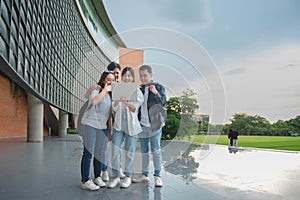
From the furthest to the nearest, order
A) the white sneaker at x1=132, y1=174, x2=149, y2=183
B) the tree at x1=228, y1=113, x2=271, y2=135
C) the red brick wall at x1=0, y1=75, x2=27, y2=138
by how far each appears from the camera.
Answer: the red brick wall at x1=0, y1=75, x2=27, y2=138 → the tree at x1=228, y1=113, x2=271, y2=135 → the white sneaker at x1=132, y1=174, x2=149, y2=183

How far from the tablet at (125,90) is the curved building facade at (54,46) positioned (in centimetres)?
25

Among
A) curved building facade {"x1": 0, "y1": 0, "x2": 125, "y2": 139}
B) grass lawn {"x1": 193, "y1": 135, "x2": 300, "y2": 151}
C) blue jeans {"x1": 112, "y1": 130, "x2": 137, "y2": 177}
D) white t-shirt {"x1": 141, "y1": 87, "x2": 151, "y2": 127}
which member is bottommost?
grass lawn {"x1": 193, "y1": 135, "x2": 300, "y2": 151}

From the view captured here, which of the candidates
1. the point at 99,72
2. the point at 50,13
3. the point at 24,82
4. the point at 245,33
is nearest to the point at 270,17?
the point at 245,33

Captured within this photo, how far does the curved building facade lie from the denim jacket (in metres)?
0.52

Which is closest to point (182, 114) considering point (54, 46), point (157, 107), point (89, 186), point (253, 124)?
point (157, 107)

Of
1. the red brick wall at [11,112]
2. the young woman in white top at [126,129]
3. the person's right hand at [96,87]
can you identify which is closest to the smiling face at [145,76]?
the young woman in white top at [126,129]

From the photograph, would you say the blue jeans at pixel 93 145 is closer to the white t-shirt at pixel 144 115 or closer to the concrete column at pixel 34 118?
the white t-shirt at pixel 144 115

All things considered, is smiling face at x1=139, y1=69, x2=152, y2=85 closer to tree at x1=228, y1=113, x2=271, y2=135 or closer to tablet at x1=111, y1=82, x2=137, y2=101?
tablet at x1=111, y1=82, x2=137, y2=101

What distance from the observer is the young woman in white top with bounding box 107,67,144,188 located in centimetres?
252

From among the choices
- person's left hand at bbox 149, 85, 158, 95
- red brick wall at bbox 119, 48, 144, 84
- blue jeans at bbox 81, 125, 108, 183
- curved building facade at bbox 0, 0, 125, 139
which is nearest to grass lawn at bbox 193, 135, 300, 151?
curved building facade at bbox 0, 0, 125, 139

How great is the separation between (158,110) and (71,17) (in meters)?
12.1

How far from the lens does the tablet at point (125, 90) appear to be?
93.0 inches

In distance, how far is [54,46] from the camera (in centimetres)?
1326

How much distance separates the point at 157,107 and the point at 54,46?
1209 centimetres
